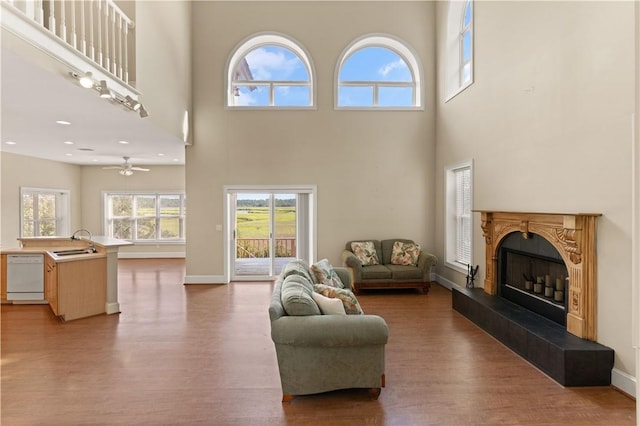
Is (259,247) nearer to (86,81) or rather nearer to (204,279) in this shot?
(204,279)

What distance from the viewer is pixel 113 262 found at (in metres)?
5.06

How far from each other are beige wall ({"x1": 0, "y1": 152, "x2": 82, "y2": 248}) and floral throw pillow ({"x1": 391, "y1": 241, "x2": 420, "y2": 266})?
8.33m

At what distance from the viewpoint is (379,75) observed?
274 inches

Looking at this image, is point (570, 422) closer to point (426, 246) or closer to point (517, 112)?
point (517, 112)

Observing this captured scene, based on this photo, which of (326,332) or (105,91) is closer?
(326,332)

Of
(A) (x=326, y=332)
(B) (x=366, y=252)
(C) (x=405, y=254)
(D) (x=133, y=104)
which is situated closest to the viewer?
(A) (x=326, y=332)

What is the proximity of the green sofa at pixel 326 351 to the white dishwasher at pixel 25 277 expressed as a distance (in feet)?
16.3

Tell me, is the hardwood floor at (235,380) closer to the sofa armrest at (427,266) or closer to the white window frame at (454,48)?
the sofa armrest at (427,266)

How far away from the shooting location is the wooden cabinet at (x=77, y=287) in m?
4.59

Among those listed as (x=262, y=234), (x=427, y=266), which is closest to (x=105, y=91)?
(x=262, y=234)

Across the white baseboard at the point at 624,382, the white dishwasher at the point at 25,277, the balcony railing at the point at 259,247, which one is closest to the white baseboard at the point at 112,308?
the white dishwasher at the point at 25,277

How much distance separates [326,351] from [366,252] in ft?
12.9

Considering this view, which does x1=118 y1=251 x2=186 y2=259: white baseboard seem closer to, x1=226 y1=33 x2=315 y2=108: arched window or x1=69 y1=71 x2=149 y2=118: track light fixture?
x1=226 y1=33 x2=315 y2=108: arched window

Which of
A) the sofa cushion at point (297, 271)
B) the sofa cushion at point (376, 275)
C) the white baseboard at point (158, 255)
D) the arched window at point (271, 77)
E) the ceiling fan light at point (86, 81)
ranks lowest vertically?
the white baseboard at point (158, 255)
